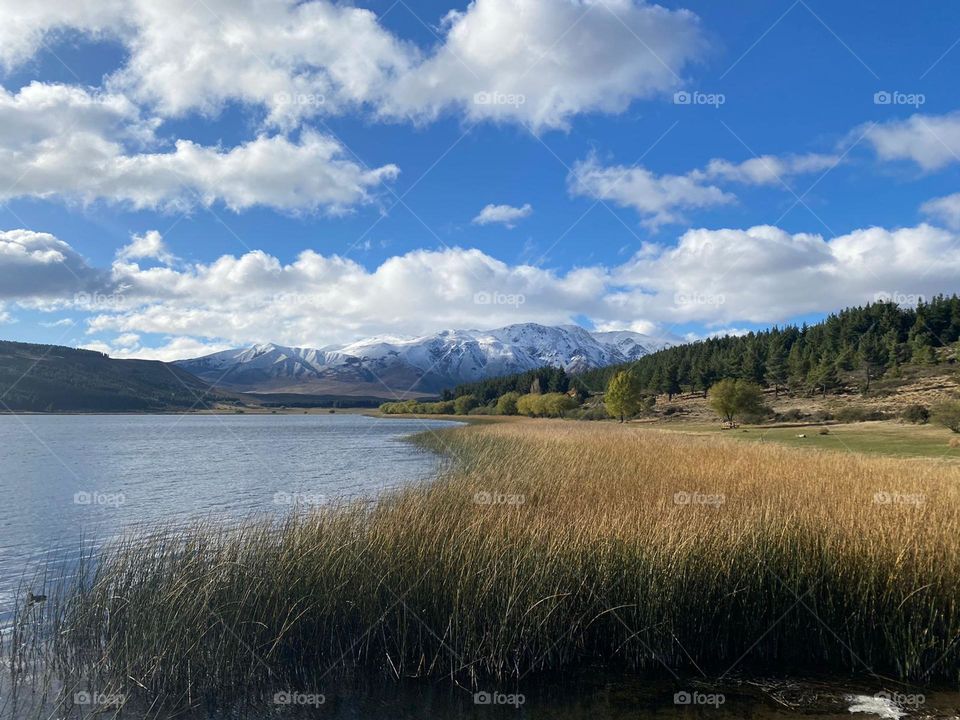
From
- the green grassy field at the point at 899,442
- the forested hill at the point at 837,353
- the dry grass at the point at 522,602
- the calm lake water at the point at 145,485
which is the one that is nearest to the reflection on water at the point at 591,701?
the dry grass at the point at 522,602

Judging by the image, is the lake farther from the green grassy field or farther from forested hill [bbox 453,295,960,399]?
forested hill [bbox 453,295,960,399]

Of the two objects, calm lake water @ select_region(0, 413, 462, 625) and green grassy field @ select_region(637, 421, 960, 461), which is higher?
green grassy field @ select_region(637, 421, 960, 461)

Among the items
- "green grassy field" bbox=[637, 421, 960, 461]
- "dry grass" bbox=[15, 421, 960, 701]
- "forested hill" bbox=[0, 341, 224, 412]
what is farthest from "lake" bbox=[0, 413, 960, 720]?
"forested hill" bbox=[0, 341, 224, 412]

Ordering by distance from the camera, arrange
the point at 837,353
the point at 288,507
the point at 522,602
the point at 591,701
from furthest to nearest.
→ the point at 837,353, the point at 288,507, the point at 522,602, the point at 591,701

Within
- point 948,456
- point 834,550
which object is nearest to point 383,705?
point 834,550

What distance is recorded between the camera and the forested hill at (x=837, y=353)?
89.0 metres

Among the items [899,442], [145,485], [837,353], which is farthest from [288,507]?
[837,353]

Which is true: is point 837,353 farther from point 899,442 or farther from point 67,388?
point 67,388

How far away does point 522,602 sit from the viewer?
25.9 ft

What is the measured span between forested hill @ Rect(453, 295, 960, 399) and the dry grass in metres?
85.4

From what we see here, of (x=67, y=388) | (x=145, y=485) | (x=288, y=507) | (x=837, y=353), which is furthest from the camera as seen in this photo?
(x=67, y=388)

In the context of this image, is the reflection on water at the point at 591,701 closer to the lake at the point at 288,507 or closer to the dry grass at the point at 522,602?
the lake at the point at 288,507

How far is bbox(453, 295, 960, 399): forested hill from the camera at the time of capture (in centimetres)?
8900

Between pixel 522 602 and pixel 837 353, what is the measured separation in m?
108
